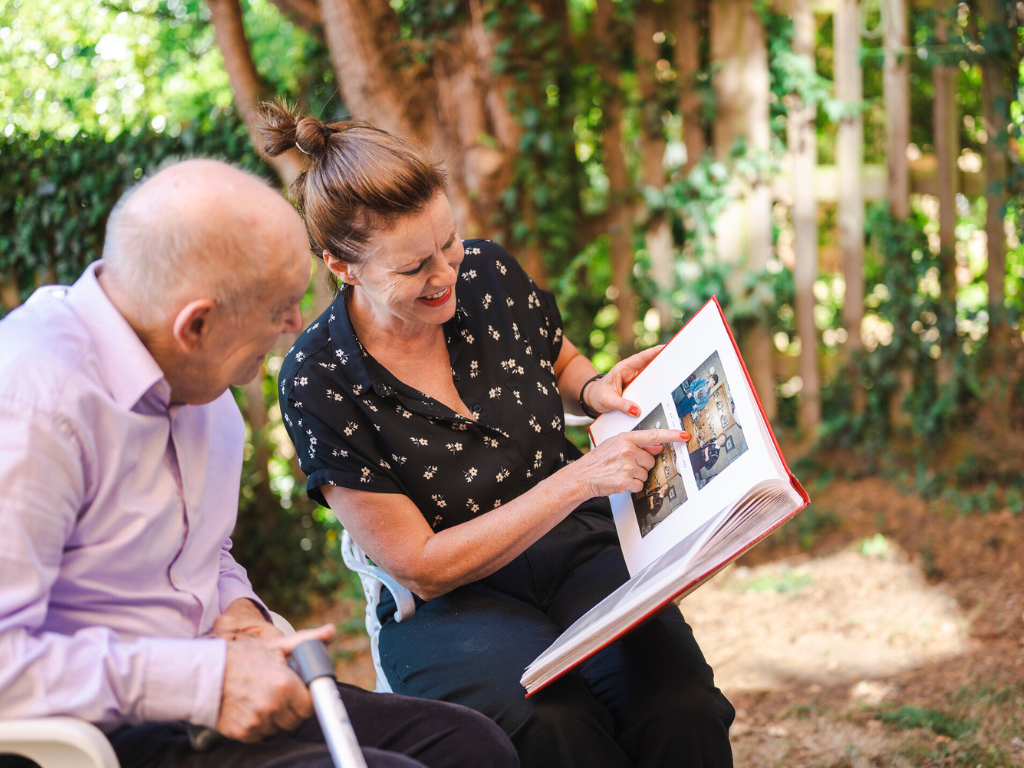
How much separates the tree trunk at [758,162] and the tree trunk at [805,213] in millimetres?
126

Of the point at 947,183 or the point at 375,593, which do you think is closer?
the point at 375,593

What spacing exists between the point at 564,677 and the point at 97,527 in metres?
0.85

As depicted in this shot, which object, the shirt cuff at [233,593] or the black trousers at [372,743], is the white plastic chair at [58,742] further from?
the shirt cuff at [233,593]

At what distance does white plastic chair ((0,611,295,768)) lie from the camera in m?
1.00

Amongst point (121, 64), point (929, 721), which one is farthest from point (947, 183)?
point (121, 64)

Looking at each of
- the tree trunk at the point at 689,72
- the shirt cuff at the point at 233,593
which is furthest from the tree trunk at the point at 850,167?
the shirt cuff at the point at 233,593

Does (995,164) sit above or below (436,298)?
below

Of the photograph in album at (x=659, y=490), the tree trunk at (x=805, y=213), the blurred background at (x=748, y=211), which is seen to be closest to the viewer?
the photograph in album at (x=659, y=490)

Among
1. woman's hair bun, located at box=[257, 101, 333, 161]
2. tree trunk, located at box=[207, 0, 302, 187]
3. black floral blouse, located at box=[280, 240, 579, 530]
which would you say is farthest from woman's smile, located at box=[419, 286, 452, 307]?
tree trunk, located at box=[207, 0, 302, 187]

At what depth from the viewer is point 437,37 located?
12.8ft

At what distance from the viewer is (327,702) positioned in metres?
1.08

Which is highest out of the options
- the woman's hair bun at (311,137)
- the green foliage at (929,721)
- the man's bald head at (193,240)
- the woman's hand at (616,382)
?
the woman's hair bun at (311,137)

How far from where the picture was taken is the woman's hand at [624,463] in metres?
1.53

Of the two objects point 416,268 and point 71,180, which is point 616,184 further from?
point 71,180
